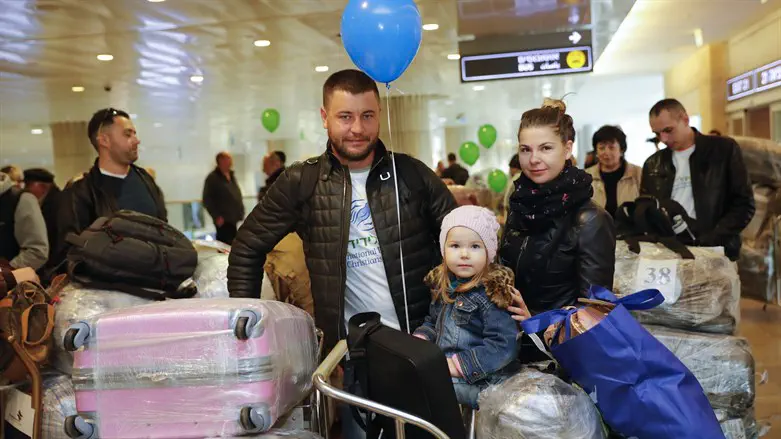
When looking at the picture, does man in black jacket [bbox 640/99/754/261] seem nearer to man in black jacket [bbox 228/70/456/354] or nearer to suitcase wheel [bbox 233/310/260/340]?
man in black jacket [bbox 228/70/456/354]

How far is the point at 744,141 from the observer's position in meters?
6.40

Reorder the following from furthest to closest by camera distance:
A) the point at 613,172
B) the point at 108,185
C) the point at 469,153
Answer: the point at 469,153 → the point at 613,172 → the point at 108,185

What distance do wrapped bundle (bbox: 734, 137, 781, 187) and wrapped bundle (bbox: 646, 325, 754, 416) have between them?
421cm

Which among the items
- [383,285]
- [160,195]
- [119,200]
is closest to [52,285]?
[119,200]

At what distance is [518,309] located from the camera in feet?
6.97

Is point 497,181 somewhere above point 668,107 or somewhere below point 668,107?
below

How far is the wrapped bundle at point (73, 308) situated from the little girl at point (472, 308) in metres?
1.21

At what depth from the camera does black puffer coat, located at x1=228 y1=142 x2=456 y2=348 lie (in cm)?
254

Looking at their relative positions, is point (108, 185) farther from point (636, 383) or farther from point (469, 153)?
point (469, 153)

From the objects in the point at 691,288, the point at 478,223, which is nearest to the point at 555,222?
the point at 478,223

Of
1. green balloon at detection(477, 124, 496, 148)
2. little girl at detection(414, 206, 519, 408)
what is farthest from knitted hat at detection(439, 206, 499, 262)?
green balloon at detection(477, 124, 496, 148)

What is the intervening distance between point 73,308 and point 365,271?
43.1 inches

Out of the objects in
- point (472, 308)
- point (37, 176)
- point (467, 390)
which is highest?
point (37, 176)

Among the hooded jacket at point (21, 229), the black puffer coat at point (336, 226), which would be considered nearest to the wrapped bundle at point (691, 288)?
the black puffer coat at point (336, 226)
